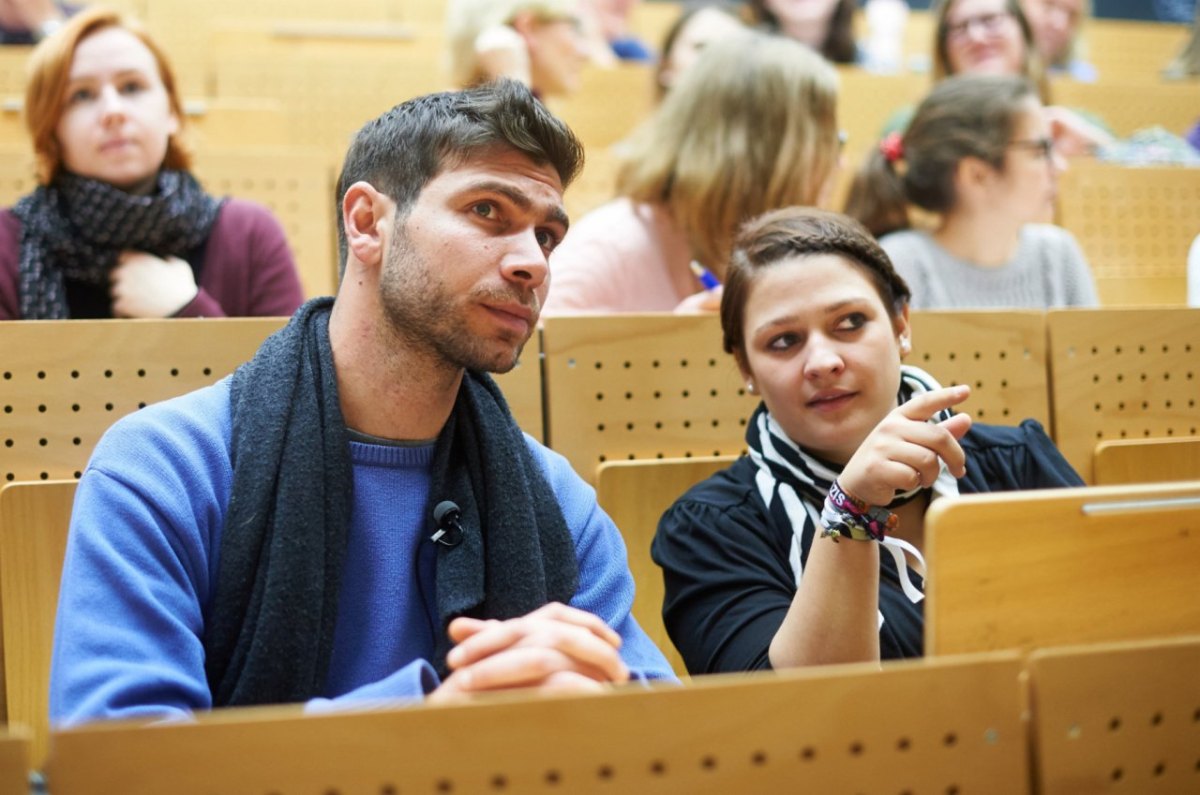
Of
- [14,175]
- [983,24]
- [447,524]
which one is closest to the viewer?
[447,524]

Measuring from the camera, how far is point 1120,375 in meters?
2.01

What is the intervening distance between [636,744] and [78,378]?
1091 millimetres

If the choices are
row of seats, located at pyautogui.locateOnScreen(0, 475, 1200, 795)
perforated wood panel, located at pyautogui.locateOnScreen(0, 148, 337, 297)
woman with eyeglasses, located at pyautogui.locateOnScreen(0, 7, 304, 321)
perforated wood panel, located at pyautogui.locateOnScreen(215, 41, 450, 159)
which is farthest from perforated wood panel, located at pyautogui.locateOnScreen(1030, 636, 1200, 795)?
perforated wood panel, located at pyautogui.locateOnScreen(215, 41, 450, 159)

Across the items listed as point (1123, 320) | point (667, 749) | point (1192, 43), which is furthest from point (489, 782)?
point (1192, 43)

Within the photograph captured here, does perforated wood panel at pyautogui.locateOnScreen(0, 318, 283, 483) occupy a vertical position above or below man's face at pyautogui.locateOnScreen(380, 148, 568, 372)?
below

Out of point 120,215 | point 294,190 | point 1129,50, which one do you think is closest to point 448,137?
point 120,215

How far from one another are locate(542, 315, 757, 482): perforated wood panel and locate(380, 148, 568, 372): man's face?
0.51 metres

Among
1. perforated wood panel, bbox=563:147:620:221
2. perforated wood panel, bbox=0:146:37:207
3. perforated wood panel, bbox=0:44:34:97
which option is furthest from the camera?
perforated wood panel, bbox=0:44:34:97

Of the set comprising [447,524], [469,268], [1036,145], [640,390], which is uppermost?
[1036,145]

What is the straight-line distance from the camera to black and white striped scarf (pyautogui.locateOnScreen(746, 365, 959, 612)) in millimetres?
1457

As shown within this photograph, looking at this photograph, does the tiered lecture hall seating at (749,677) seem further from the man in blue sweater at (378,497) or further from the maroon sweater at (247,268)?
the maroon sweater at (247,268)

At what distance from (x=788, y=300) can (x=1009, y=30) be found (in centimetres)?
218

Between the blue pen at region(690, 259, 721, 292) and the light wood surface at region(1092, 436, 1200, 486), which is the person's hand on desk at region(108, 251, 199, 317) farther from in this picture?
the light wood surface at region(1092, 436, 1200, 486)

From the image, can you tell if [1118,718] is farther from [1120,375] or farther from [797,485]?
[1120,375]
